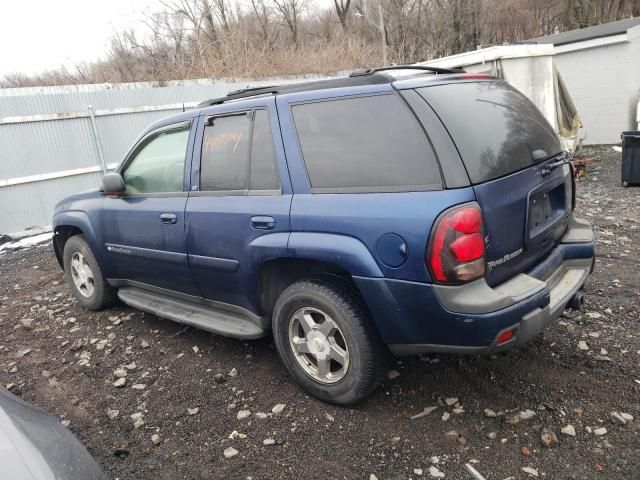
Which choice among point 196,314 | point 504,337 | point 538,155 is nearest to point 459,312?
point 504,337

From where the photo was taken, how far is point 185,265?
3.64m

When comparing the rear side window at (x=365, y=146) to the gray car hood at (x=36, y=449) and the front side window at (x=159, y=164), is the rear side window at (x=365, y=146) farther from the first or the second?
the gray car hood at (x=36, y=449)

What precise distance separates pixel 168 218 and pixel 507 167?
2.43 m

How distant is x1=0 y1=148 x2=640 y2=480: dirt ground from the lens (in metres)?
2.53

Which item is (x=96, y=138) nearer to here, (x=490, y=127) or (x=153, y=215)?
(x=153, y=215)

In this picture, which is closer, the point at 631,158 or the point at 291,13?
the point at 631,158

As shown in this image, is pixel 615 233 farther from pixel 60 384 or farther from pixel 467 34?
pixel 467 34

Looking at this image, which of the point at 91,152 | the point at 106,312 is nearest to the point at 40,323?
the point at 106,312

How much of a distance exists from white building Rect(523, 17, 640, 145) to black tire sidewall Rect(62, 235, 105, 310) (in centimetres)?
1255

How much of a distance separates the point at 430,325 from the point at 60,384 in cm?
286

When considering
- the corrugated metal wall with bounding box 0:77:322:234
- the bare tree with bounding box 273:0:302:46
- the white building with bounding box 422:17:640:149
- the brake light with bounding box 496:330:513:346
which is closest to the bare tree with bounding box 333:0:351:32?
the bare tree with bounding box 273:0:302:46

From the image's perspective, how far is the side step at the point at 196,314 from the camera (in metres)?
3.35

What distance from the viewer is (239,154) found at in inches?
131

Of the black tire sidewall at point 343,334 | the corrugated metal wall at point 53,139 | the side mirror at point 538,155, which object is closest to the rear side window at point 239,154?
the black tire sidewall at point 343,334
